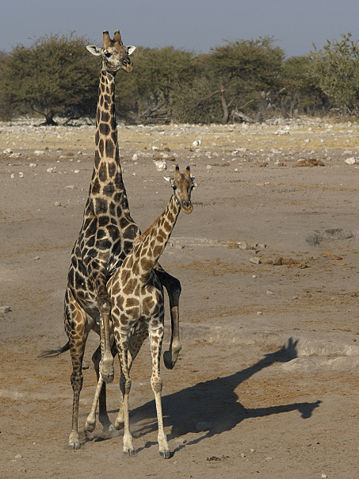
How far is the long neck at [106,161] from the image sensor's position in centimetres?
657

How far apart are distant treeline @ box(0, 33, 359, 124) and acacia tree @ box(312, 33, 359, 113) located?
0.05 meters

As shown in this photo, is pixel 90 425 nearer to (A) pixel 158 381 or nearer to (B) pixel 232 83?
(A) pixel 158 381

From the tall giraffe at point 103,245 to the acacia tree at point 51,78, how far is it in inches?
1575

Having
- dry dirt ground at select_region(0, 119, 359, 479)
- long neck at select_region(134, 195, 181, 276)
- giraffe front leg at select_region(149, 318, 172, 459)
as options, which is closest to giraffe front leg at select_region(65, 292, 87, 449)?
dry dirt ground at select_region(0, 119, 359, 479)

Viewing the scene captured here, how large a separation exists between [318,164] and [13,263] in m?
11.8

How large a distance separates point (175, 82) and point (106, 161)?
49.6 m

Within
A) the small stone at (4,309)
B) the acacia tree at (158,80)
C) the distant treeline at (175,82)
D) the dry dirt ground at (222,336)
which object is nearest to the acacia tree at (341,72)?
the distant treeline at (175,82)

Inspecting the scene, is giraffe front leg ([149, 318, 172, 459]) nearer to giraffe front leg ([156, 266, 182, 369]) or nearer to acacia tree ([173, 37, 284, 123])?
giraffe front leg ([156, 266, 182, 369])

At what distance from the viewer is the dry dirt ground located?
6.01 metres

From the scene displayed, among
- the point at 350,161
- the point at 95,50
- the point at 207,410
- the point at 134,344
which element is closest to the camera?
the point at 134,344

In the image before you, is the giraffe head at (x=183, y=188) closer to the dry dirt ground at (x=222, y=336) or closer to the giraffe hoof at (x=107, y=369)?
the giraffe hoof at (x=107, y=369)

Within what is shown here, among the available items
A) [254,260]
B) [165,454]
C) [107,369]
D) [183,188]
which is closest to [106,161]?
[183,188]

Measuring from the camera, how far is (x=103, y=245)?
6.37 metres

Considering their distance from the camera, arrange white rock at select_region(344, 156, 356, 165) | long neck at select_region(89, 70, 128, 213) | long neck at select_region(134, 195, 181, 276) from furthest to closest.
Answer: white rock at select_region(344, 156, 356, 165) < long neck at select_region(89, 70, 128, 213) < long neck at select_region(134, 195, 181, 276)
